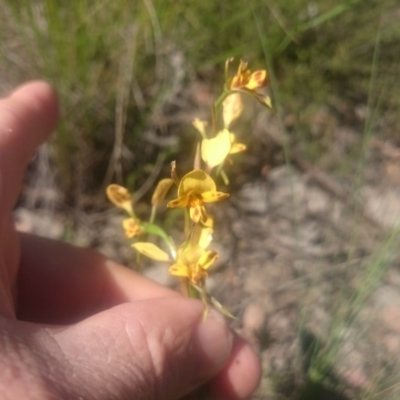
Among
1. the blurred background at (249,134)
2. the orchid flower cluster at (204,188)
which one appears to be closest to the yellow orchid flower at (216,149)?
the orchid flower cluster at (204,188)

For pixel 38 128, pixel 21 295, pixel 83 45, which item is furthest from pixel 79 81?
pixel 21 295

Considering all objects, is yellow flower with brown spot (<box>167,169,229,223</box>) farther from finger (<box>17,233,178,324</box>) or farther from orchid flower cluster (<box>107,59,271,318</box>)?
finger (<box>17,233,178,324</box>)

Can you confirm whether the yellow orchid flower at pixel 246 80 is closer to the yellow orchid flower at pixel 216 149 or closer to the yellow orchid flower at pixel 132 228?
the yellow orchid flower at pixel 216 149

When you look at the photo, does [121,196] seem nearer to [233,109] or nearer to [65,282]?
[233,109]

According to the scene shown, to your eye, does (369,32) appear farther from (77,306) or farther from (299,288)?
(77,306)

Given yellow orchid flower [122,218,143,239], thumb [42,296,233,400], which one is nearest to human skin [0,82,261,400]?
thumb [42,296,233,400]

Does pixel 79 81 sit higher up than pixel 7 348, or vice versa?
pixel 79 81
